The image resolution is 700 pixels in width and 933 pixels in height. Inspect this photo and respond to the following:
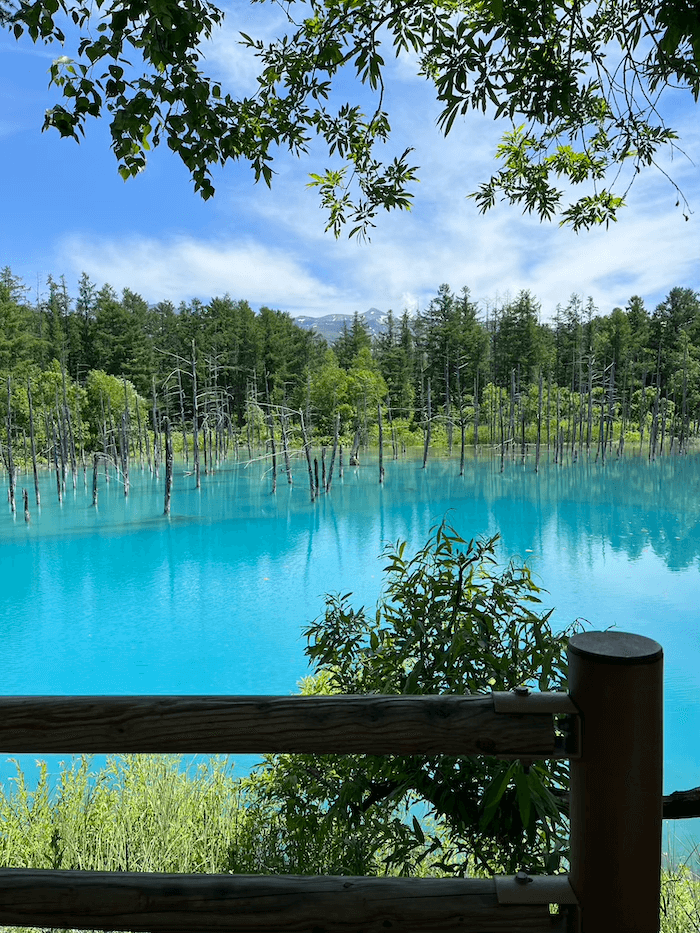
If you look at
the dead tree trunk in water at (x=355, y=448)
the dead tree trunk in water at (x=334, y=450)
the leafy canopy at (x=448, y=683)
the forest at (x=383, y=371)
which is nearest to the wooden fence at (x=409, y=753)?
the leafy canopy at (x=448, y=683)

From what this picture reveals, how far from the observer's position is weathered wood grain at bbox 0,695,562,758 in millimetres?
1225

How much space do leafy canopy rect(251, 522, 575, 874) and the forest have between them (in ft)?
123

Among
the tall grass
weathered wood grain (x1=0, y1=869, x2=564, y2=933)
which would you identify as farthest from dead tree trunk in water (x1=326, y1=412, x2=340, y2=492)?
weathered wood grain (x1=0, y1=869, x2=564, y2=933)

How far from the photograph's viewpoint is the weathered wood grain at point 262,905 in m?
1.26

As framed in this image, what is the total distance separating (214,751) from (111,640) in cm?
1377

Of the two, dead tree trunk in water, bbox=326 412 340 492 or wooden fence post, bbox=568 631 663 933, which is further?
dead tree trunk in water, bbox=326 412 340 492

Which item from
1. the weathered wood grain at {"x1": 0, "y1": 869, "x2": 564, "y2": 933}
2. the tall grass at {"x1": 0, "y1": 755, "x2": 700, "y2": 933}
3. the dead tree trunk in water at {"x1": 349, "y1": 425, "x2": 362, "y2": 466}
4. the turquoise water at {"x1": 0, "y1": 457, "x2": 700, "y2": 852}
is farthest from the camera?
the dead tree trunk in water at {"x1": 349, "y1": 425, "x2": 362, "y2": 466}

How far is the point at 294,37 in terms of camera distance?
127 inches

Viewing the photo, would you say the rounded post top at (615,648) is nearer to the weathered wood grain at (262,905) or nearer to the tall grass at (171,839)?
the weathered wood grain at (262,905)

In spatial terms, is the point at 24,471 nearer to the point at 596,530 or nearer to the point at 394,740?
the point at 596,530

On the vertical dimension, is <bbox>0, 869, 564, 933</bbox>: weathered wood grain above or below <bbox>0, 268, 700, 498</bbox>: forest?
below

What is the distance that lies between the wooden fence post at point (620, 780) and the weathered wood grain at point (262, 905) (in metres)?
0.13

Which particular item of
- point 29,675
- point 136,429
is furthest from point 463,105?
point 136,429

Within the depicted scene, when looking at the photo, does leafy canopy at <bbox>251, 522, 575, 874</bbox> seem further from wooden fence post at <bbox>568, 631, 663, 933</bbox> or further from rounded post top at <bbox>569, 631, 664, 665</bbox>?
rounded post top at <bbox>569, 631, 664, 665</bbox>
